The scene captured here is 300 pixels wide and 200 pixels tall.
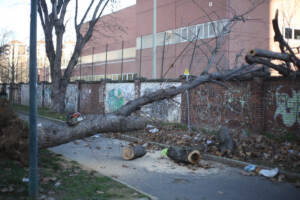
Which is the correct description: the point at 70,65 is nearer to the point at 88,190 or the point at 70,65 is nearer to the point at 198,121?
the point at 198,121

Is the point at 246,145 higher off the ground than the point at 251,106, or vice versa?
the point at 251,106

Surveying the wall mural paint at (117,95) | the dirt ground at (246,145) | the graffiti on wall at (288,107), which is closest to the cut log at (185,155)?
the dirt ground at (246,145)

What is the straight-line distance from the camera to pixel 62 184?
20.1ft

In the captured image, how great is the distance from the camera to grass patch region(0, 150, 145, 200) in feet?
18.0

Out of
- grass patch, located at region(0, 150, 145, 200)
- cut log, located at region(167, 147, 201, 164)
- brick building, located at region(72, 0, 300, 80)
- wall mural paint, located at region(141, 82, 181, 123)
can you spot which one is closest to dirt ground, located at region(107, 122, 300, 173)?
cut log, located at region(167, 147, 201, 164)

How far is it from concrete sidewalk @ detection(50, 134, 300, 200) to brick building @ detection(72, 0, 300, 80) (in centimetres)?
898

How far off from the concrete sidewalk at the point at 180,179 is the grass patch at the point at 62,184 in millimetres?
Answer: 596

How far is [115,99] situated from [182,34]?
40.0ft

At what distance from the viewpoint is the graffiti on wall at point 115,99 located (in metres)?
19.5

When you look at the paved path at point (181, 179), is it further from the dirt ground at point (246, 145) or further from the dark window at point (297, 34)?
the dark window at point (297, 34)

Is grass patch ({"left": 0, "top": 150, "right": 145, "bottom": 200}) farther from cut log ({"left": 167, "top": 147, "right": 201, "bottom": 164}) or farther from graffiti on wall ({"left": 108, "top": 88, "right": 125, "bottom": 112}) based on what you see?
graffiti on wall ({"left": 108, "top": 88, "right": 125, "bottom": 112})

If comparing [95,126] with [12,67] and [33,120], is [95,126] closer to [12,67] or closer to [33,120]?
[33,120]

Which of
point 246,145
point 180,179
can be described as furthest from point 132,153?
point 246,145

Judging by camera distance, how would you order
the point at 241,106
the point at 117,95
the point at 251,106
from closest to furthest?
the point at 251,106 < the point at 241,106 < the point at 117,95
